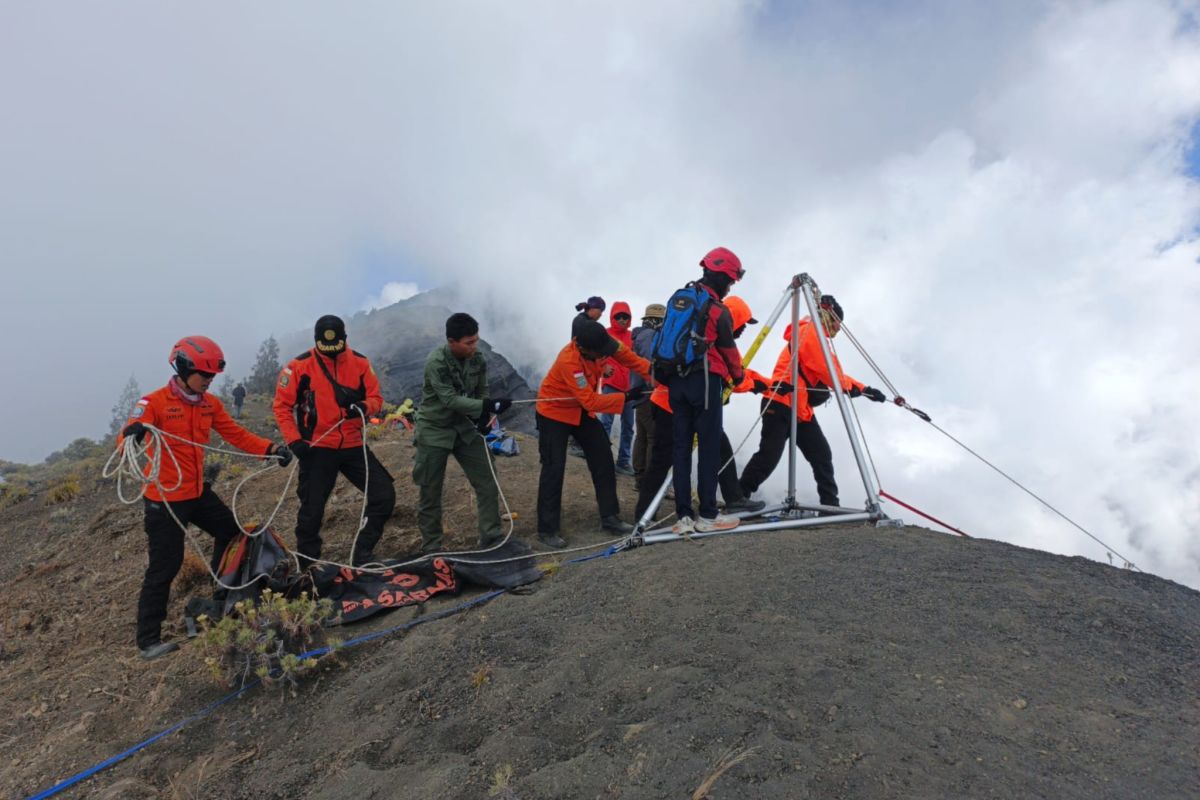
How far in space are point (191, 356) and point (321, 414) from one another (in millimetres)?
1110

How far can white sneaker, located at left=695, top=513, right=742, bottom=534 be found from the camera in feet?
17.8

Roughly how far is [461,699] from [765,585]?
1909 millimetres

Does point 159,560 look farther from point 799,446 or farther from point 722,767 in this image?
point 799,446

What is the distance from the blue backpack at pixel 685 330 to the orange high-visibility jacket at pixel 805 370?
5.23 feet

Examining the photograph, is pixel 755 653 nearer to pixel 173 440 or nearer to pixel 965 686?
pixel 965 686

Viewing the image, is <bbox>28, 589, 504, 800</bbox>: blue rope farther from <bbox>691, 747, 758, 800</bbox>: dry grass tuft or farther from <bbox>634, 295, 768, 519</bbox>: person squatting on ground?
<bbox>691, 747, 758, 800</bbox>: dry grass tuft

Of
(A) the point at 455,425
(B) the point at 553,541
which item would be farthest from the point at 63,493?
(B) the point at 553,541

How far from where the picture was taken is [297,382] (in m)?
5.45

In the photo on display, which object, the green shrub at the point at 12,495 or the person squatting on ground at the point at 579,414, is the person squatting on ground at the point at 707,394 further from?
the green shrub at the point at 12,495

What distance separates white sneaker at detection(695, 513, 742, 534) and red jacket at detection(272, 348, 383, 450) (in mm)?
3140

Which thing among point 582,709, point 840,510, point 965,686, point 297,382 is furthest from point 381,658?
point 840,510

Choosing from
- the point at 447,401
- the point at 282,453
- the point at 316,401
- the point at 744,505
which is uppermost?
the point at 447,401

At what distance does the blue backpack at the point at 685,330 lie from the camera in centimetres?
514

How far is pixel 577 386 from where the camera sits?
609 centimetres
